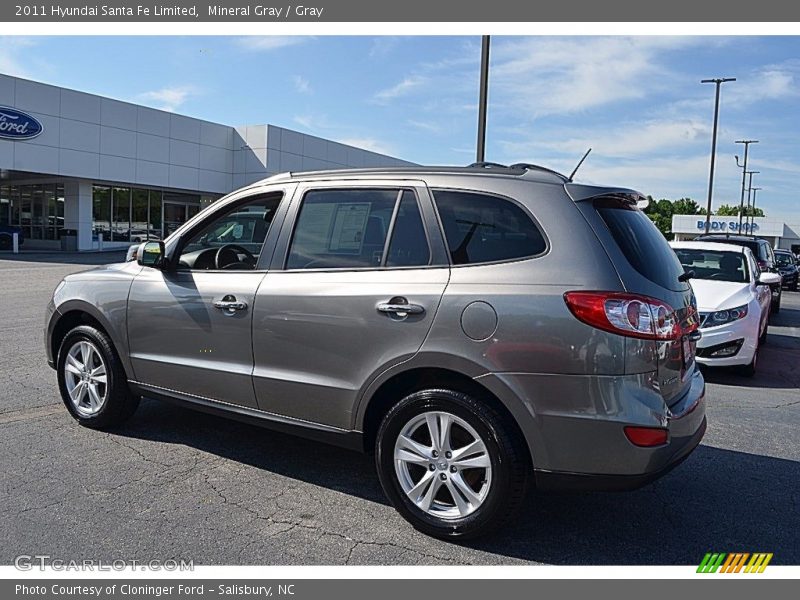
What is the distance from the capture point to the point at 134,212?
34781 millimetres

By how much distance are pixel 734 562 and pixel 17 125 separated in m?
29.8

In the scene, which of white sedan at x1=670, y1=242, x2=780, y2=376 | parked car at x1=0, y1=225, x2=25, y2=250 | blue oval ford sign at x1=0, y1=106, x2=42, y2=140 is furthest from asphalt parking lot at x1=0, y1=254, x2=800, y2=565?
parked car at x1=0, y1=225, x2=25, y2=250

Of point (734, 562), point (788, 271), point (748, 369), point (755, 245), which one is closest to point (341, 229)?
point (734, 562)

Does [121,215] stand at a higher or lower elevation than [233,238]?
higher

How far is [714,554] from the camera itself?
348 cm

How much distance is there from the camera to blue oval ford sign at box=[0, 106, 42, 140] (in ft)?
86.3

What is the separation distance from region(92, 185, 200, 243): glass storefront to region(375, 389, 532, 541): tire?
3138 cm

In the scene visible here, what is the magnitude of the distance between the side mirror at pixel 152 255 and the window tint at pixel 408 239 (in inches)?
69.9

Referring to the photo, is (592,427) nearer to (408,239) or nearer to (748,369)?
(408,239)

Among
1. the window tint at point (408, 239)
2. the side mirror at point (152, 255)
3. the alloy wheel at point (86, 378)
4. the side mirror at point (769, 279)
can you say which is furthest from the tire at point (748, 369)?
the alloy wheel at point (86, 378)

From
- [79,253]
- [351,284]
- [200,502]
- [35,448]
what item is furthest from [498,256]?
[79,253]

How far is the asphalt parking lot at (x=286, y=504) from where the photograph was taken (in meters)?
3.42

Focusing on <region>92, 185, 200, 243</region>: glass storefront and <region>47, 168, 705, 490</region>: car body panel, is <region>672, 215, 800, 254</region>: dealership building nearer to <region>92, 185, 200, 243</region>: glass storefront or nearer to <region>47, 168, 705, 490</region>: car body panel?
<region>92, 185, 200, 243</region>: glass storefront
